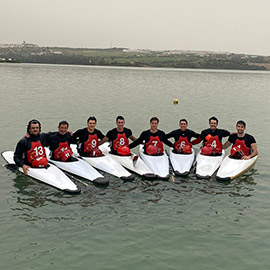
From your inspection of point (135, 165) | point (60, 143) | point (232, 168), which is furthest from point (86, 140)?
point (232, 168)

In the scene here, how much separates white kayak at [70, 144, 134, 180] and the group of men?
0.90 ft

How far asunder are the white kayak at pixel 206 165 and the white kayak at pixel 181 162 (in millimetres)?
288

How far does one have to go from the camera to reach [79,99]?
120 feet

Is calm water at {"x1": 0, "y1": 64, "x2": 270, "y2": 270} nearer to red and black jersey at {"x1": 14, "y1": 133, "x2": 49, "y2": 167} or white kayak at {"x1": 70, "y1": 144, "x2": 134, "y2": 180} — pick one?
white kayak at {"x1": 70, "y1": 144, "x2": 134, "y2": 180}

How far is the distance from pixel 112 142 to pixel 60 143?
2088mm

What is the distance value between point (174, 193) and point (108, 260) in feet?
13.2

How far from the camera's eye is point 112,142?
13406 millimetres

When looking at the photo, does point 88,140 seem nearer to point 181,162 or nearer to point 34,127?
point 34,127

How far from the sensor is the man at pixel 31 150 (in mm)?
11320

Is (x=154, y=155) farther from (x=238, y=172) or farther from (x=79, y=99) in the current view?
(x=79, y=99)

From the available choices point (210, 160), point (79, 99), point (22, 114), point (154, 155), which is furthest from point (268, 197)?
point (79, 99)

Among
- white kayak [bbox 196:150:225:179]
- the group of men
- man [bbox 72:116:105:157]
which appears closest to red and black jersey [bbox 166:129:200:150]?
the group of men

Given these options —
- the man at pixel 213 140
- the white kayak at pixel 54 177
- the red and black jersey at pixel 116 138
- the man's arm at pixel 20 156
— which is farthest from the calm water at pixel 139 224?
the red and black jersey at pixel 116 138

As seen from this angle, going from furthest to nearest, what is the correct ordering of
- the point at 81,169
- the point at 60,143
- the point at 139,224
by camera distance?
1. the point at 60,143
2. the point at 81,169
3. the point at 139,224
